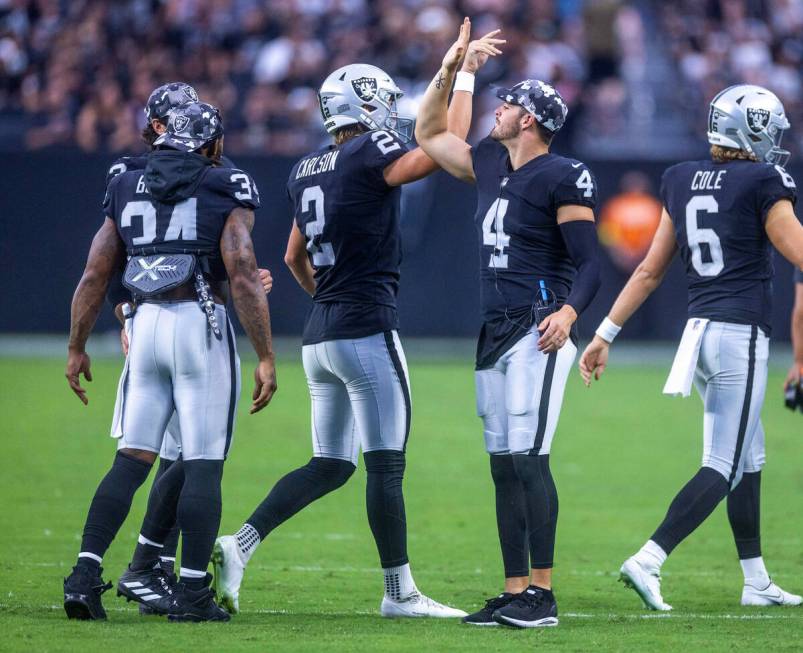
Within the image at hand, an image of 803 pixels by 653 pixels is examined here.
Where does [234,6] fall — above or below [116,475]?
above

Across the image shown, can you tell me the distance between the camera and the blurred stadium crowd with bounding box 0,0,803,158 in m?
18.4

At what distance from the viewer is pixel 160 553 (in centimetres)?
634

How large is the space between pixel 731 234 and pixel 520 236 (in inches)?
41.0

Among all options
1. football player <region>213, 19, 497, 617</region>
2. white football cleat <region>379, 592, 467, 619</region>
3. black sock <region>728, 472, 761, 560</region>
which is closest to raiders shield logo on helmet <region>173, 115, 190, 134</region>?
football player <region>213, 19, 497, 617</region>

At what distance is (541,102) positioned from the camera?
19.7ft

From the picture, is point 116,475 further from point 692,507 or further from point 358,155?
point 692,507

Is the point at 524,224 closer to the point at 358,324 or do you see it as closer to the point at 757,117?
the point at 358,324

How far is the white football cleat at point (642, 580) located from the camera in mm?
6090

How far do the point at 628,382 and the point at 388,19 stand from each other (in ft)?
22.0

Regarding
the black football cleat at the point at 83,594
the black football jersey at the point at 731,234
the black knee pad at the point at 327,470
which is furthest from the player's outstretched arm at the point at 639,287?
the black football cleat at the point at 83,594

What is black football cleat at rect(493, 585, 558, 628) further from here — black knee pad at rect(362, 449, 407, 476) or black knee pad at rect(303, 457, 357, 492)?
black knee pad at rect(303, 457, 357, 492)

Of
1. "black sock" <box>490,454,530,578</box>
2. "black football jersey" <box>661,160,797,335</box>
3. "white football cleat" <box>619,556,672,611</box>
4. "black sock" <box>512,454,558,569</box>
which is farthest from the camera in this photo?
"black football jersey" <box>661,160,797,335</box>

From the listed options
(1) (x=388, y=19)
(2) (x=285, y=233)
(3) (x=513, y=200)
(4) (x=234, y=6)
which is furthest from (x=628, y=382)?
(3) (x=513, y=200)

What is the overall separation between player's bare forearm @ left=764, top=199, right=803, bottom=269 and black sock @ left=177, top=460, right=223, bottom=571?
2655 millimetres
